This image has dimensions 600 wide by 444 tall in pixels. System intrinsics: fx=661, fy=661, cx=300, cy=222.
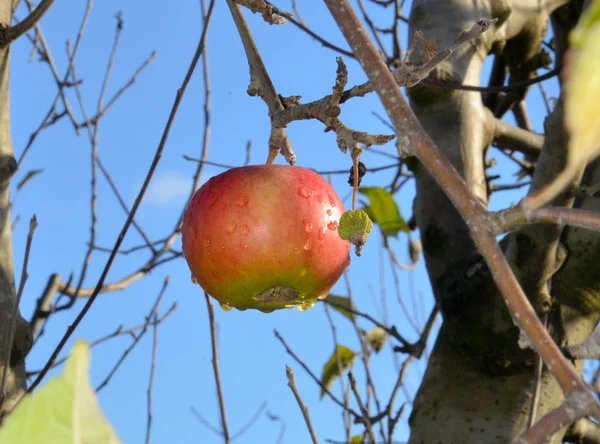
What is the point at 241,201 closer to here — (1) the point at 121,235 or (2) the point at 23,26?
(1) the point at 121,235

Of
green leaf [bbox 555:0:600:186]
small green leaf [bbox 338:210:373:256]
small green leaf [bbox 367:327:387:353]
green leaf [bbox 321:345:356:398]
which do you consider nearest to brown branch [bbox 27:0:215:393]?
small green leaf [bbox 338:210:373:256]

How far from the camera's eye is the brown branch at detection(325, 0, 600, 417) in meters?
0.37

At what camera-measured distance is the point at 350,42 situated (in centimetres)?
48

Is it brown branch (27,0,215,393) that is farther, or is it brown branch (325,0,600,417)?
brown branch (27,0,215,393)

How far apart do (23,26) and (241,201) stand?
632 millimetres

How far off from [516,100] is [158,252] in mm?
1240

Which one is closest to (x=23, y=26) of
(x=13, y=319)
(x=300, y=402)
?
(x=13, y=319)

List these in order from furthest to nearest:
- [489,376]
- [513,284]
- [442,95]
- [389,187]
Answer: [389,187] → [442,95] → [489,376] → [513,284]

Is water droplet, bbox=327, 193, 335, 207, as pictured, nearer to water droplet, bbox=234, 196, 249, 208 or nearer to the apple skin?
the apple skin

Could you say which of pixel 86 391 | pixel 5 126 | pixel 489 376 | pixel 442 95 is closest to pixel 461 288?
pixel 489 376

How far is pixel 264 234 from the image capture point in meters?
0.83

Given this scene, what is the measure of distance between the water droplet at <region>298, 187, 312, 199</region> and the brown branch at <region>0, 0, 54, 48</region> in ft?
2.18

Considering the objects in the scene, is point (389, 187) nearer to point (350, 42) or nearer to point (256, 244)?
point (256, 244)

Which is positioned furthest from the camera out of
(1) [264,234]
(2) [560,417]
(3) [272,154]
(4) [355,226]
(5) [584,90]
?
(3) [272,154]
